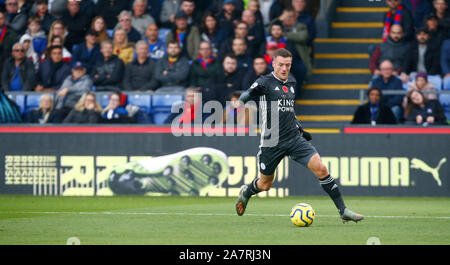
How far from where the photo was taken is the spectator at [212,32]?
67.6 ft

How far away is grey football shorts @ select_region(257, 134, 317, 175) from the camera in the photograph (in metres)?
11.9

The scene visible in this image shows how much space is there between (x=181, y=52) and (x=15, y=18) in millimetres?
5224

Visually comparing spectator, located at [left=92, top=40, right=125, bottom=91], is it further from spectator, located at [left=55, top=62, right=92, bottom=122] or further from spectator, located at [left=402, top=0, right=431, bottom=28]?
spectator, located at [left=402, top=0, right=431, bottom=28]

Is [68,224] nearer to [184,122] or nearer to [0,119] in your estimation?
[184,122]

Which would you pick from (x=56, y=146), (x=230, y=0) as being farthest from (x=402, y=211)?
(x=230, y=0)

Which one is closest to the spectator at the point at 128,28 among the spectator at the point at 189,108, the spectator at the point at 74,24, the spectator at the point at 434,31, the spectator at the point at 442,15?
the spectator at the point at 74,24

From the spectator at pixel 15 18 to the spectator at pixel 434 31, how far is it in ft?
33.2

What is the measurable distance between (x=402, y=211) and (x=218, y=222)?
366cm

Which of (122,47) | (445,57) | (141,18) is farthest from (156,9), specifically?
(445,57)

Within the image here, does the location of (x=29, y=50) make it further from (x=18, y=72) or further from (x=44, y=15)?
(x=44, y=15)

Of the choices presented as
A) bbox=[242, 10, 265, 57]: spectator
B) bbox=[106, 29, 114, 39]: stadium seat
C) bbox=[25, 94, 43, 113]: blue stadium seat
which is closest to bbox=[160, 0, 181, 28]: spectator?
bbox=[106, 29, 114, 39]: stadium seat

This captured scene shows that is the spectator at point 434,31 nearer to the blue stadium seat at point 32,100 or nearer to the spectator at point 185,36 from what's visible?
the spectator at point 185,36

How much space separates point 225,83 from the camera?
62.5 ft

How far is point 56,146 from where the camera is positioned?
18.2 metres
